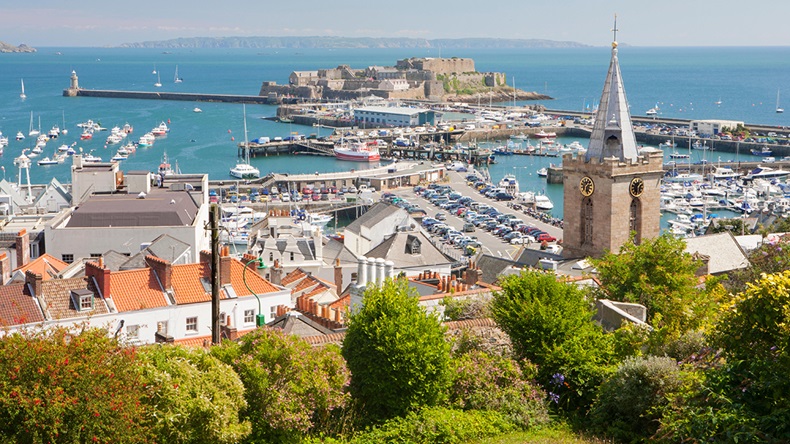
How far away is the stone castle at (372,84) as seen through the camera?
575 ft

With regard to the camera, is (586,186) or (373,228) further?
(373,228)

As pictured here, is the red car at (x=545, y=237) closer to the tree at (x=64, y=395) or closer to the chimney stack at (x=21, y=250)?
the chimney stack at (x=21, y=250)

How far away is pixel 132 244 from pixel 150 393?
2249cm

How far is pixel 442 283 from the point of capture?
2541 centimetres

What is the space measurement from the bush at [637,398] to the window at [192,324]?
33.5ft

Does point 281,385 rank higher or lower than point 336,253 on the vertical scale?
higher

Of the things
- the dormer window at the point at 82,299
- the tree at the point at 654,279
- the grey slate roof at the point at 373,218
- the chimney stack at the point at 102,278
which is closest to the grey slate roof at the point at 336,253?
the grey slate roof at the point at 373,218

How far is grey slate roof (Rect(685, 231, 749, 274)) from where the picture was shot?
30.4m

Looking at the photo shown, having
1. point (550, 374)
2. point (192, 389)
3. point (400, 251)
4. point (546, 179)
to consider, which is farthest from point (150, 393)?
point (546, 179)

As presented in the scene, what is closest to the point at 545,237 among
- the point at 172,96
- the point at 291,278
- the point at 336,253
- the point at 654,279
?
the point at 336,253

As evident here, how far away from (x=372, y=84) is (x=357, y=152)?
Answer: 74.5 meters

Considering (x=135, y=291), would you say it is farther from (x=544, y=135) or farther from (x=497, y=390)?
(x=544, y=135)

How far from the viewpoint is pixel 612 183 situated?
26.4 metres

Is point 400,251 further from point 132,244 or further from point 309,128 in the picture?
point 309,128
